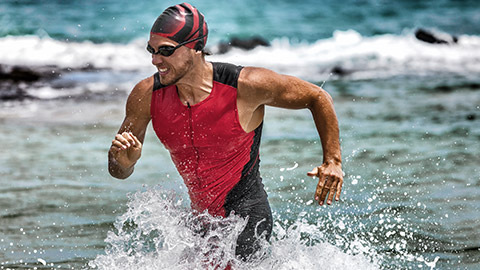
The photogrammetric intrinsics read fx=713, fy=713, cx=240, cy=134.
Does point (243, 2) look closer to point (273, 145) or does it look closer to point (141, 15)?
point (141, 15)

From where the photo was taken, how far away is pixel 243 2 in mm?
27062

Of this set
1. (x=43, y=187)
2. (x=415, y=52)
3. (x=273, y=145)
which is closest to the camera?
(x=43, y=187)

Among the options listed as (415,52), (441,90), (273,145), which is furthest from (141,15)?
(273,145)

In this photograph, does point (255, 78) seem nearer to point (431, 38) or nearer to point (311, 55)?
point (311, 55)

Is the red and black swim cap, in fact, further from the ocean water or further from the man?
the ocean water

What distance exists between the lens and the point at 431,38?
23938 millimetres

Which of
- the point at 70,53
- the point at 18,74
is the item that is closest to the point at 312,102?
the point at 18,74

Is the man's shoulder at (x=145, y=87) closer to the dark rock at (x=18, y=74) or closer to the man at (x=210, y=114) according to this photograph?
the man at (x=210, y=114)

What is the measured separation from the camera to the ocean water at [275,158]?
5.38m

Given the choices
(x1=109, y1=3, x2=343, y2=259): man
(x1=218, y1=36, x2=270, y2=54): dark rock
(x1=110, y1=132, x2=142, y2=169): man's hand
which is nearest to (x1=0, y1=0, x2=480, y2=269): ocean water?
(x1=109, y1=3, x2=343, y2=259): man

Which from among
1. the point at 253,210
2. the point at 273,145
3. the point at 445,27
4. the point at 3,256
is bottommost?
the point at 445,27

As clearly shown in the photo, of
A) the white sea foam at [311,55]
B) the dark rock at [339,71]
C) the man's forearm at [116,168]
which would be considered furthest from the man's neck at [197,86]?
the dark rock at [339,71]

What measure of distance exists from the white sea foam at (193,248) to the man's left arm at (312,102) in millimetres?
612

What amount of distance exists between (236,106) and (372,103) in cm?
983
